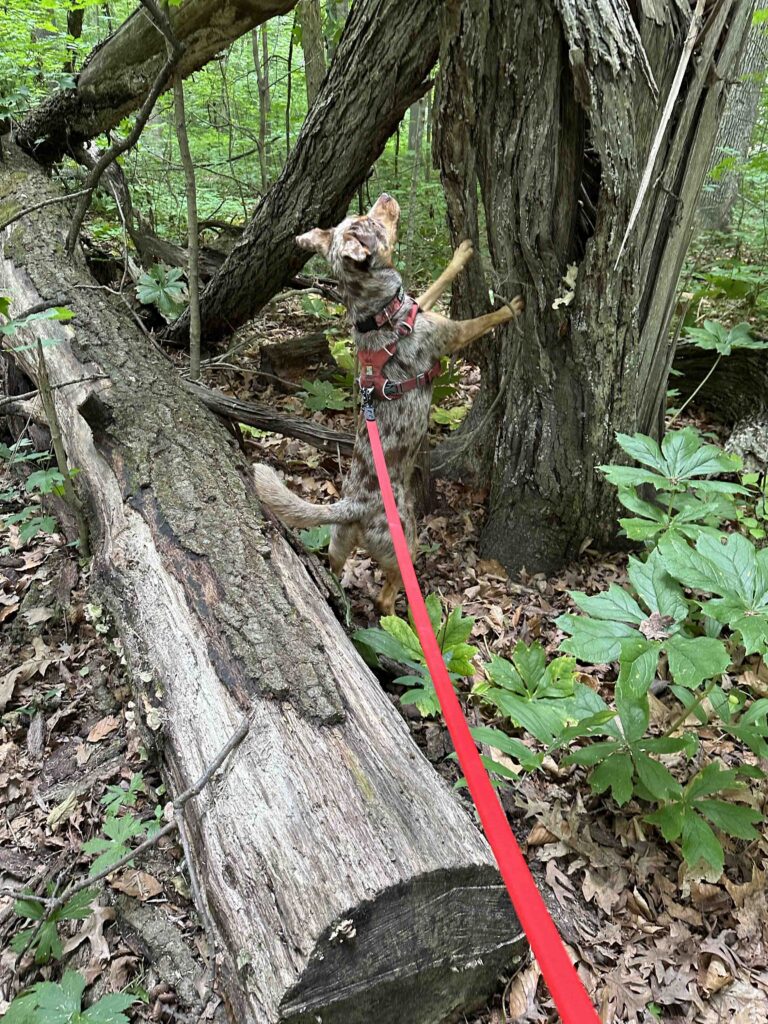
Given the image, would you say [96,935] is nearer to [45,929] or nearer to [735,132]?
[45,929]

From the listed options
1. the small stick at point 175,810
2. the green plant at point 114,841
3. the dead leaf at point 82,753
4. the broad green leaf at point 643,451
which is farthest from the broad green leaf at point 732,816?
the dead leaf at point 82,753

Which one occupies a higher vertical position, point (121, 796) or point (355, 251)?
point (355, 251)

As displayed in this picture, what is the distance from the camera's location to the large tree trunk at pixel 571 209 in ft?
10.3

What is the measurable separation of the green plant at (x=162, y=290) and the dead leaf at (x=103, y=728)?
4.44m

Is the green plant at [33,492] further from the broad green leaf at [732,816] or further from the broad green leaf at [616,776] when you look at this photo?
the broad green leaf at [732,816]

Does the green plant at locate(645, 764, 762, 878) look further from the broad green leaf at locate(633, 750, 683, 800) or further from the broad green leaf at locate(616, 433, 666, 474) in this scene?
the broad green leaf at locate(616, 433, 666, 474)

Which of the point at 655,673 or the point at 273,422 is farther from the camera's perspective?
the point at 273,422

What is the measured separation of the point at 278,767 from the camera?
235cm

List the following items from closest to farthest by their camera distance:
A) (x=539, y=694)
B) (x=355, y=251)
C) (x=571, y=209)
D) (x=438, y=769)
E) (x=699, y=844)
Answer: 1. (x=699, y=844)
2. (x=539, y=694)
3. (x=438, y=769)
4. (x=571, y=209)
5. (x=355, y=251)

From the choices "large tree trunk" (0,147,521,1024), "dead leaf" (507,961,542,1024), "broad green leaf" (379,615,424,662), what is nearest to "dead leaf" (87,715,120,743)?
"large tree trunk" (0,147,521,1024)

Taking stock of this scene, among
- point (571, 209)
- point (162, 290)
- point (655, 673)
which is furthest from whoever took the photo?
point (162, 290)

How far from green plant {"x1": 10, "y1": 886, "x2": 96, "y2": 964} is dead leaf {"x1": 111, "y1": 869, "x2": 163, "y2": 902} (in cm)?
21

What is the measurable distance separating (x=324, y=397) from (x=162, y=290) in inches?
80.4

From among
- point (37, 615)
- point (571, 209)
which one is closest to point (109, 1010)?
point (37, 615)
